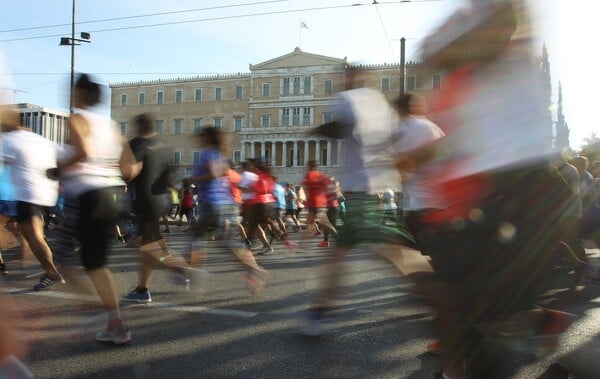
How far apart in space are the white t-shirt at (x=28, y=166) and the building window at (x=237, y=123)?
79.1m

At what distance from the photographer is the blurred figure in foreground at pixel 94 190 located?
3652mm

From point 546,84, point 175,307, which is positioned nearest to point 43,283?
point 175,307

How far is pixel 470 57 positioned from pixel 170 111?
285 feet

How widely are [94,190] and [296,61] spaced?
80.5 m

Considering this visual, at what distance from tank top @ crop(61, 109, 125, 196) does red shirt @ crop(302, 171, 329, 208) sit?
692 cm

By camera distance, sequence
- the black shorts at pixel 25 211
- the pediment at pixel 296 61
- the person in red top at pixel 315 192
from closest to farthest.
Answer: the black shorts at pixel 25 211
the person in red top at pixel 315 192
the pediment at pixel 296 61

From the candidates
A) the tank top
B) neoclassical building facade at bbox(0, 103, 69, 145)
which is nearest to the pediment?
neoclassical building facade at bbox(0, 103, 69, 145)

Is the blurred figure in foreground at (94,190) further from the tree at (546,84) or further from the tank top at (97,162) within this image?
the tree at (546,84)

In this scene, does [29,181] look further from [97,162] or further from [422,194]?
[422,194]

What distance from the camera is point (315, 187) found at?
1089 cm

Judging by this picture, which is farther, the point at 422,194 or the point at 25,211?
the point at 25,211

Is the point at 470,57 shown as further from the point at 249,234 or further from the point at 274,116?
the point at 274,116

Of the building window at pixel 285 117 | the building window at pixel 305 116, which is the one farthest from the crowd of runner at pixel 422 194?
the building window at pixel 285 117

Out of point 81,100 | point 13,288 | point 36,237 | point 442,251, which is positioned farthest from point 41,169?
point 442,251
